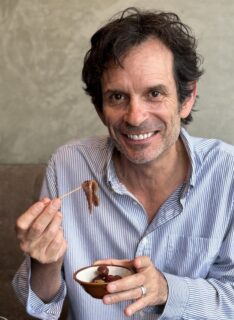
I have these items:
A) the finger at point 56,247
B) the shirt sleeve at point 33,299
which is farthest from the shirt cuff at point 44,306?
the finger at point 56,247

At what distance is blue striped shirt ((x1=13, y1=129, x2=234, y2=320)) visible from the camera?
136cm

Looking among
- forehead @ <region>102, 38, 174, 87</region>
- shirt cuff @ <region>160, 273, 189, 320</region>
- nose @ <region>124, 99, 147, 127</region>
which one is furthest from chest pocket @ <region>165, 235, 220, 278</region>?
forehead @ <region>102, 38, 174, 87</region>

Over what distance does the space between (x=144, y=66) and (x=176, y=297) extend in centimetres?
63

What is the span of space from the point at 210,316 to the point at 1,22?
1754 mm

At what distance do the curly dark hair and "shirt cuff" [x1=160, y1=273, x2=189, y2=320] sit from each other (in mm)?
529

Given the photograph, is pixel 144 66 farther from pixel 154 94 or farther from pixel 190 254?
pixel 190 254

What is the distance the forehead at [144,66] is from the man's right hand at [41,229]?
17.7 inches

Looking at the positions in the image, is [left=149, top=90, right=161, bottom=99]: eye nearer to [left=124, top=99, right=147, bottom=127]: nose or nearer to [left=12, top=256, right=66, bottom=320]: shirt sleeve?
[left=124, top=99, right=147, bottom=127]: nose

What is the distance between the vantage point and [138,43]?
4.33ft

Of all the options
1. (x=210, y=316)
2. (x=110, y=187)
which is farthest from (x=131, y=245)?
(x=210, y=316)

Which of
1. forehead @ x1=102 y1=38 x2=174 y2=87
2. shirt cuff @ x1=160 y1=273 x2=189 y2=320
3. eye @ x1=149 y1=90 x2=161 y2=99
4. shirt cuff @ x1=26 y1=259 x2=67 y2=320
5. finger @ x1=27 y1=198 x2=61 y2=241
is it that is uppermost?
forehead @ x1=102 y1=38 x2=174 y2=87

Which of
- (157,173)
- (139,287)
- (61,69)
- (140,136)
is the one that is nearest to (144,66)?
(140,136)

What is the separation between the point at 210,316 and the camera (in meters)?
1.29

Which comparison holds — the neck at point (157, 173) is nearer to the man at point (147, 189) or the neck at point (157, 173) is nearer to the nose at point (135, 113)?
the man at point (147, 189)
